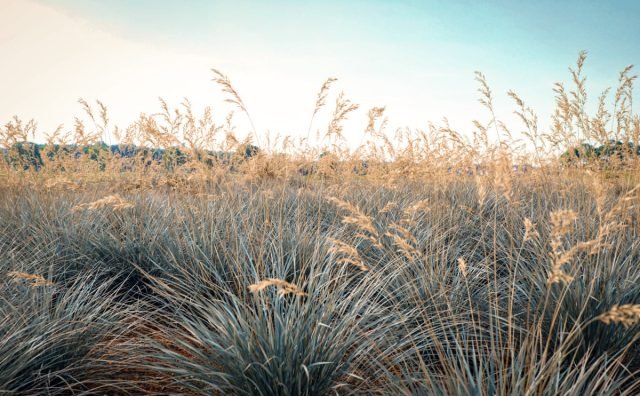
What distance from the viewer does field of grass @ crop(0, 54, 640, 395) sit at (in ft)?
5.58

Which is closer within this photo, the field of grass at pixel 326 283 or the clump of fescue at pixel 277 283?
the clump of fescue at pixel 277 283

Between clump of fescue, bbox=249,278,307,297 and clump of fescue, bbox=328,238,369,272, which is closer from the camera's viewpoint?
clump of fescue, bbox=249,278,307,297

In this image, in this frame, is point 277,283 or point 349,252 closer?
point 277,283

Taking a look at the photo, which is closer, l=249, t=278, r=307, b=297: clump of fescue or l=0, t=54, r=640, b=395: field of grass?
l=249, t=278, r=307, b=297: clump of fescue

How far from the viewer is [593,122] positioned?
12.9ft

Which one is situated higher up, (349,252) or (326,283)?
(349,252)

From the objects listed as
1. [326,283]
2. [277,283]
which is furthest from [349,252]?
[326,283]

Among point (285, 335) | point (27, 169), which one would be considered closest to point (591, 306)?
point (285, 335)

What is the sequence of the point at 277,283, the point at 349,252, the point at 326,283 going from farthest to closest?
1. the point at 326,283
2. the point at 349,252
3. the point at 277,283

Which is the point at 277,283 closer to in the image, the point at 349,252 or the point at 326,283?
the point at 349,252

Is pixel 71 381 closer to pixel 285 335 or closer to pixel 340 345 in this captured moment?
pixel 285 335

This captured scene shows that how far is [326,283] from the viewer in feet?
7.27

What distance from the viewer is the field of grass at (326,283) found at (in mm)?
1701

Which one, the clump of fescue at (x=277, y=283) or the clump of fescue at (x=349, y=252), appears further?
the clump of fescue at (x=349, y=252)
